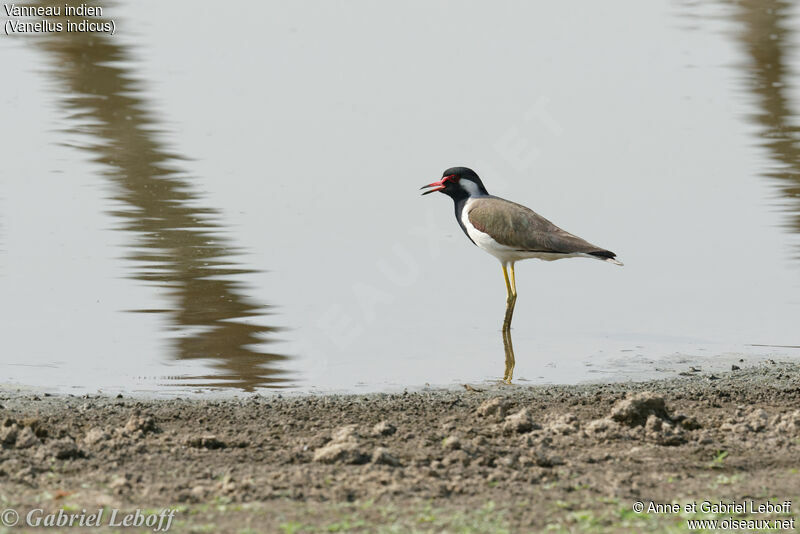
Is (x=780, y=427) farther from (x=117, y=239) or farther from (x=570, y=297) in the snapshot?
(x=117, y=239)

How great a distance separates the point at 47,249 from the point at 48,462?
5920mm

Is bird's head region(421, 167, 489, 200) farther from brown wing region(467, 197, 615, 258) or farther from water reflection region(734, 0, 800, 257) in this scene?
water reflection region(734, 0, 800, 257)

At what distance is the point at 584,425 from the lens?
19.3 feet

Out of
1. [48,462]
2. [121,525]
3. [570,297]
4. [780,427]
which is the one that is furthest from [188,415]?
[570,297]

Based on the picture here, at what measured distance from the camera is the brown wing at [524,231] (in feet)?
32.1

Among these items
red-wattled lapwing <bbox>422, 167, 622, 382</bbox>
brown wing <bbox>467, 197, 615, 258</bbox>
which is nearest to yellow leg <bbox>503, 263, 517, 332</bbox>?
red-wattled lapwing <bbox>422, 167, 622, 382</bbox>

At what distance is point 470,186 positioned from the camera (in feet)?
35.7

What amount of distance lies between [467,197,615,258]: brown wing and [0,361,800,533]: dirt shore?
10.1 ft

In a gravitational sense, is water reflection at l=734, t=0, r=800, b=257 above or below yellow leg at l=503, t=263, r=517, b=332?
above

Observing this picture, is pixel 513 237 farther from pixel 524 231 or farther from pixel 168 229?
pixel 168 229

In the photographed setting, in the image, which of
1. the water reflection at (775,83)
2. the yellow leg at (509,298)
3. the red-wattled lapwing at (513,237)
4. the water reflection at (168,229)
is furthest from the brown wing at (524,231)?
the water reflection at (775,83)

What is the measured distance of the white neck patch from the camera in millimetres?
10867

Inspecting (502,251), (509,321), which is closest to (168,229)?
(502,251)

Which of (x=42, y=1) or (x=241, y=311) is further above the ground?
(x=42, y=1)
